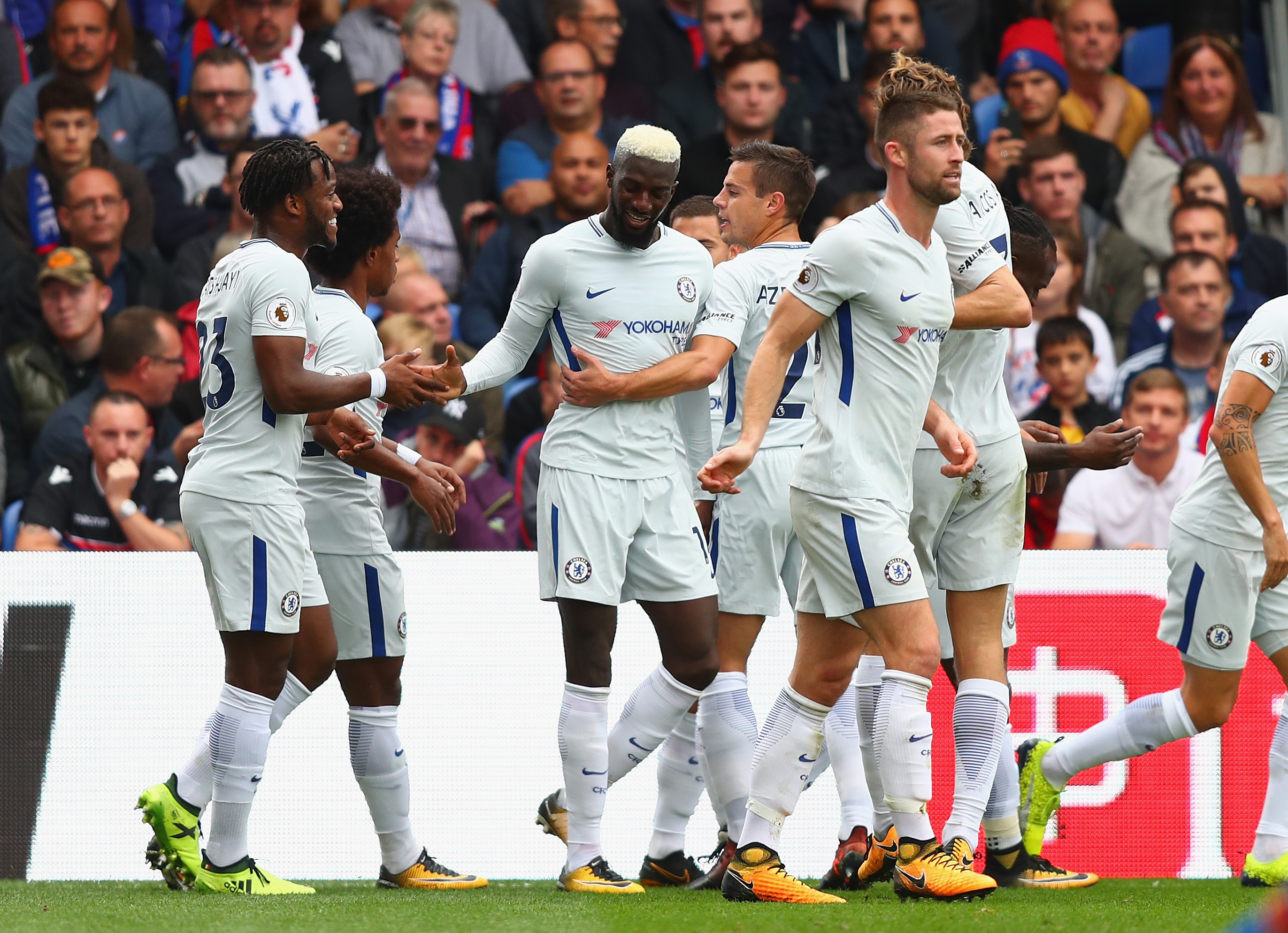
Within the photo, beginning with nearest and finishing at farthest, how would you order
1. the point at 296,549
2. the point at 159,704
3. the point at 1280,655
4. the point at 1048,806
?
the point at 296,549 → the point at 1280,655 → the point at 1048,806 → the point at 159,704

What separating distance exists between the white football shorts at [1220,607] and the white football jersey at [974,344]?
0.88 m

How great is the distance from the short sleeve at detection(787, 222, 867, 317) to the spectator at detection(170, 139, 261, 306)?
20.5 feet

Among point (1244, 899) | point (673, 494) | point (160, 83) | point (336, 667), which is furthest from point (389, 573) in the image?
point (160, 83)

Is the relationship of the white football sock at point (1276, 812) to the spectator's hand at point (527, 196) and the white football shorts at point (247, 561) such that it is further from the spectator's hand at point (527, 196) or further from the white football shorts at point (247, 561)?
the spectator's hand at point (527, 196)

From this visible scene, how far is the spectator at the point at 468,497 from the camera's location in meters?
9.09

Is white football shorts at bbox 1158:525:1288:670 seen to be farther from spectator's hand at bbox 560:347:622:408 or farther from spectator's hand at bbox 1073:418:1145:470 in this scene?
spectator's hand at bbox 560:347:622:408

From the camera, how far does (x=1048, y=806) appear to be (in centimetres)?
623

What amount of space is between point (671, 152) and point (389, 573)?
1882 millimetres

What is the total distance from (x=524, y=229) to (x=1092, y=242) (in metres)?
3.99

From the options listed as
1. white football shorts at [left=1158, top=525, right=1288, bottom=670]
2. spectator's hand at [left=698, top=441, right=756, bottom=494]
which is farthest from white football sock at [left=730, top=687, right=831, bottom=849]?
white football shorts at [left=1158, top=525, right=1288, bottom=670]

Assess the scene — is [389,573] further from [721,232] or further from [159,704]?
[721,232]

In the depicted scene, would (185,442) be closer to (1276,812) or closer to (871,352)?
(871,352)

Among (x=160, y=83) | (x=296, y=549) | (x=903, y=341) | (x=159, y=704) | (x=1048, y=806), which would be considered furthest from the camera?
(x=160, y=83)

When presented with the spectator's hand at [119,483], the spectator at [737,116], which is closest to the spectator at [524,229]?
the spectator at [737,116]
